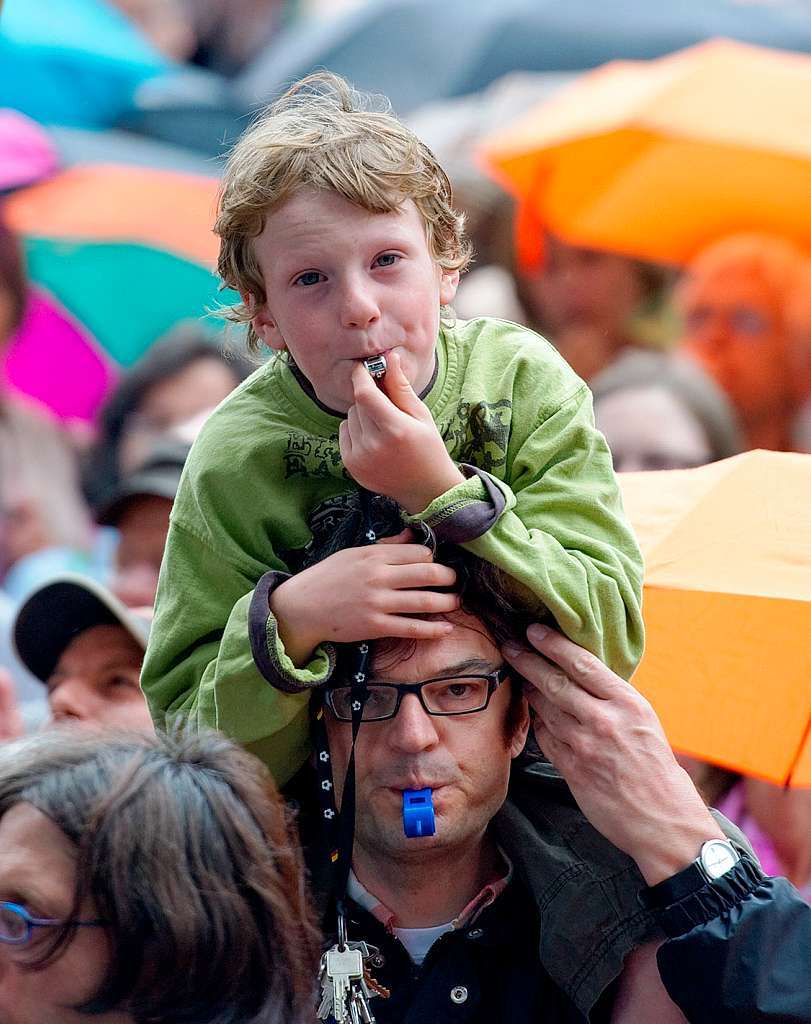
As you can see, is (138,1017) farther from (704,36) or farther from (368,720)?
(704,36)

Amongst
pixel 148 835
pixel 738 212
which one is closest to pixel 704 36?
pixel 738 212

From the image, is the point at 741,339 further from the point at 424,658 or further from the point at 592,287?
the point at 424,658

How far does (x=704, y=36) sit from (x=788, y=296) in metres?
1.93

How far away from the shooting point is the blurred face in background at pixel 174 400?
643cm

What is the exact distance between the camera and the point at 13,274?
7199 mm

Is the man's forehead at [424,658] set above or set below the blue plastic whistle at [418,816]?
above

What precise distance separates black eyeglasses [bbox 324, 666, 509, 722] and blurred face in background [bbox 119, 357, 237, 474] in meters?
3.64

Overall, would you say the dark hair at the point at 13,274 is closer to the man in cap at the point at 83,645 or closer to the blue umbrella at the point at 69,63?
the blue umbrella at the point at 69,63

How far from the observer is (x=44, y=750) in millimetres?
2492

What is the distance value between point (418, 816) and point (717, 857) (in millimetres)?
469

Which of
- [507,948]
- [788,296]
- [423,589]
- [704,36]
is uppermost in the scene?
[704,36]

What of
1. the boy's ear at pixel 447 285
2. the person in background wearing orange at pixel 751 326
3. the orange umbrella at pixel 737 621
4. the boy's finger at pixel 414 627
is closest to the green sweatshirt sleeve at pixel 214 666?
the boy's finger at pixel 414 627

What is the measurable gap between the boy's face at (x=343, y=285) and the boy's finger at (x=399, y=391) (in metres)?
0.03

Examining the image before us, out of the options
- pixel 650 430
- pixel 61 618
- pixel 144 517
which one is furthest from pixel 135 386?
pixel 61 618
